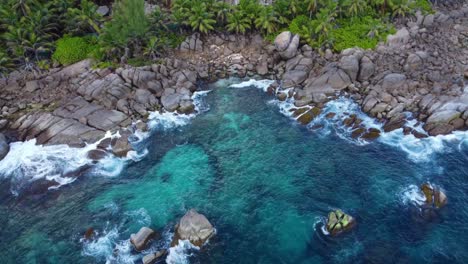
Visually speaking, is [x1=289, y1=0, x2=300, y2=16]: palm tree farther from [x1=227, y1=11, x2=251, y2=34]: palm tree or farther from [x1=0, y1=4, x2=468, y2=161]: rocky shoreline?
[x1=227, y1=11, x2=251, y2=34]: palm tree

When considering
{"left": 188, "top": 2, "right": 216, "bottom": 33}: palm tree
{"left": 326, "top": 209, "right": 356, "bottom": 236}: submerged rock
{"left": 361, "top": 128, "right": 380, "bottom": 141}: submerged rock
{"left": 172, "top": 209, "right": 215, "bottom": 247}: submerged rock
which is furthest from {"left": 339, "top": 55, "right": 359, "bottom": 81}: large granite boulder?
{"left": 172, "top": 209, "right": 215, "bottom": 247}: submerged rock

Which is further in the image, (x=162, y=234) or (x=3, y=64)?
(x=3, y=64)

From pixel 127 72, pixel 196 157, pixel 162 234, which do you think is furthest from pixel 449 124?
pixel 127 72

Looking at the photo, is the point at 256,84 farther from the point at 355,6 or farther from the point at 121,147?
the point at 121,147

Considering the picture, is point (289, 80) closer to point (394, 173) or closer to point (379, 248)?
point (394, 173)

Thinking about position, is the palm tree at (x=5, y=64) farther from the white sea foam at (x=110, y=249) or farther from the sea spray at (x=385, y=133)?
the sea spray at (x=385, y=133)

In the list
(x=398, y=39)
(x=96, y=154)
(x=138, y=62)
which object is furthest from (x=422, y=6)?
(x=96, y=154)

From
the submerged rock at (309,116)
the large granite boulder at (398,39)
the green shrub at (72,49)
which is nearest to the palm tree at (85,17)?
the green shrub at (72,49)
